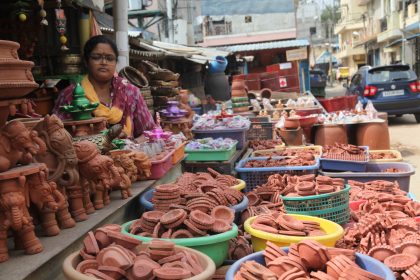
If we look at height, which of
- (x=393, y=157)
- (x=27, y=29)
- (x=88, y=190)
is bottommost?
(x=393, y=157)

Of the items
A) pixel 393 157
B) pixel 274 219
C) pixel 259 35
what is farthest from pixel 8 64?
pixel 259 35

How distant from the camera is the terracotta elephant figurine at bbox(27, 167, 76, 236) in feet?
6.31

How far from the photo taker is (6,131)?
1.85 meters

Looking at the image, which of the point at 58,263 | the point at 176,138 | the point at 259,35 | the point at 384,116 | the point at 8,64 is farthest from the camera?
the point at 259,35

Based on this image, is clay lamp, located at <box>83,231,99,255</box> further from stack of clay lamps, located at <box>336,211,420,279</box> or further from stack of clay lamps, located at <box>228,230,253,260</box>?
stack of clay lamps, located at <box>336,211,420,279</box>

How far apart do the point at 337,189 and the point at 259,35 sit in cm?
2915

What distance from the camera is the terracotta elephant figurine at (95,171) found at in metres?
2.32

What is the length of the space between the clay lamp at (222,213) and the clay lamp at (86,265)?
2.45 ft

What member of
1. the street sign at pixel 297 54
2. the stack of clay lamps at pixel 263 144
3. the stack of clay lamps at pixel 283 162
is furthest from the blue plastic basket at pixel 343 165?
the street sign at pixel 297 54

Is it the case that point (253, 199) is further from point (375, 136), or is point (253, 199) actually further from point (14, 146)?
point (375, 136)

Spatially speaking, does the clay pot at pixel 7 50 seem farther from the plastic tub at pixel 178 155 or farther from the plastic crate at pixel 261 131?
the plastic crate at pixel 261 131

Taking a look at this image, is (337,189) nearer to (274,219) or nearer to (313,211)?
(313,211)

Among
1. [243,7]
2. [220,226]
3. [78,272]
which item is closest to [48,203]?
[78,272]

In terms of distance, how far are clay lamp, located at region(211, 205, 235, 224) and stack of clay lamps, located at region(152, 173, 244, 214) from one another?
0.04 meters
